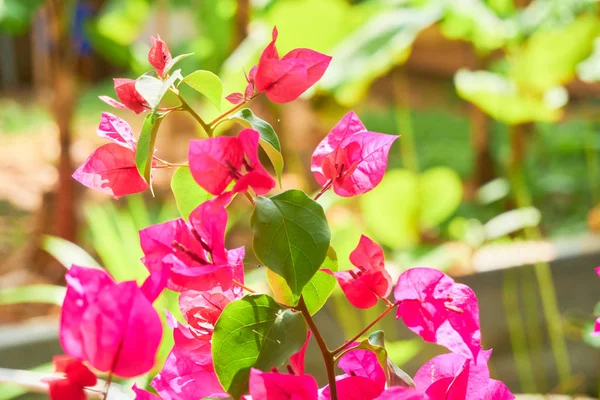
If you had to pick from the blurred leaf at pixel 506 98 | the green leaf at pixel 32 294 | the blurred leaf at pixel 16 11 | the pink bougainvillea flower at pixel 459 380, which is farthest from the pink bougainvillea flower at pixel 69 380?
the blurred leaf at pixel 16 11

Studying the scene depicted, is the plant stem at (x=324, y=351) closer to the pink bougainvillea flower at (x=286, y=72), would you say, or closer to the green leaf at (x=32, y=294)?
the pink bougainvillea flower at (x=286, y=72)

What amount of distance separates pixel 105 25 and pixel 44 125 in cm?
116

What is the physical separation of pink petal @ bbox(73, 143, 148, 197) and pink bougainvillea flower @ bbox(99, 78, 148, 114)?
13 mm

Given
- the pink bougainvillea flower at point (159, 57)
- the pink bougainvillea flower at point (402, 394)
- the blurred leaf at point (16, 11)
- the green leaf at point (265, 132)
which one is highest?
the blurred leaf at point (16, 11)

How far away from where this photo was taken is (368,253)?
9.0 inches

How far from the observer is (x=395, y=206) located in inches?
47.9

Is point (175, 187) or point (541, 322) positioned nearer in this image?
point (175, 187)

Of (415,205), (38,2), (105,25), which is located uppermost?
(105,25)

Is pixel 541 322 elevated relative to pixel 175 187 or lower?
elevated

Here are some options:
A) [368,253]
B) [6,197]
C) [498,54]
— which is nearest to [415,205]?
[368,253]

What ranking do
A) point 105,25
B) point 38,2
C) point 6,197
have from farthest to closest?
point 6,197, point 105,25, point 38,2

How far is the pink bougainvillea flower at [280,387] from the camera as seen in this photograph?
18 centimetres

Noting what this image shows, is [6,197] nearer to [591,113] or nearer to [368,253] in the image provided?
[591,113]

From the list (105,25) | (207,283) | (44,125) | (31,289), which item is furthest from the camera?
(44,125)
